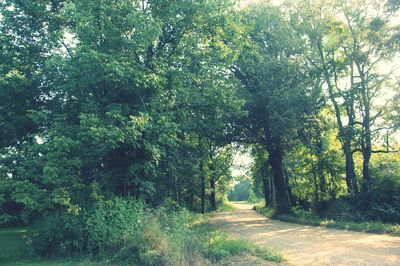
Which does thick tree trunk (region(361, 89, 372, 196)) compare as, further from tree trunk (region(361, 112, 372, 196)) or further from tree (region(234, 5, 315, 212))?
tree (region(234, 5, 315, 212))

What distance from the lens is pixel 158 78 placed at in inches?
576

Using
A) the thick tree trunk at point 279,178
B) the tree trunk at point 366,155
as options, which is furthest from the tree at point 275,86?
the tree trunk at point 366,155

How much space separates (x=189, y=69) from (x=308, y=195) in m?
15.5

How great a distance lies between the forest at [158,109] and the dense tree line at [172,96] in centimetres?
8

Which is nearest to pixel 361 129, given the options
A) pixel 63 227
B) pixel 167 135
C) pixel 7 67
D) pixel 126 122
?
pixel 167 135

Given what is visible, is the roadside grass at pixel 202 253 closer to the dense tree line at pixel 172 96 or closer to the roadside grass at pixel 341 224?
the dense tree line at pixel 172 96

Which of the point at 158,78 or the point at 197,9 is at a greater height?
the point at 197,9

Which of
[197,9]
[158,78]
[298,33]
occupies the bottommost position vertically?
[158,78]

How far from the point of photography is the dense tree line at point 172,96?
45.9 ft

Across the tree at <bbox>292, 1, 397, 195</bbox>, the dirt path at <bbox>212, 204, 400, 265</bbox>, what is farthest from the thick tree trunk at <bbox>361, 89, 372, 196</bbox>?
the dirt path at <bbox>212, 204, 400, 265</bbox>

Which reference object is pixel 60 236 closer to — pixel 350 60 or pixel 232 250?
pixel 232 250

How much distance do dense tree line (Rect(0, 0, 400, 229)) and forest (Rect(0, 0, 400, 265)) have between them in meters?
0.08

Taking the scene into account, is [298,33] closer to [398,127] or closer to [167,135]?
[398,127]

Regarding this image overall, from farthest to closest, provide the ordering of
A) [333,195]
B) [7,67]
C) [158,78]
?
[333,195] < [7,67] < [158,78]
